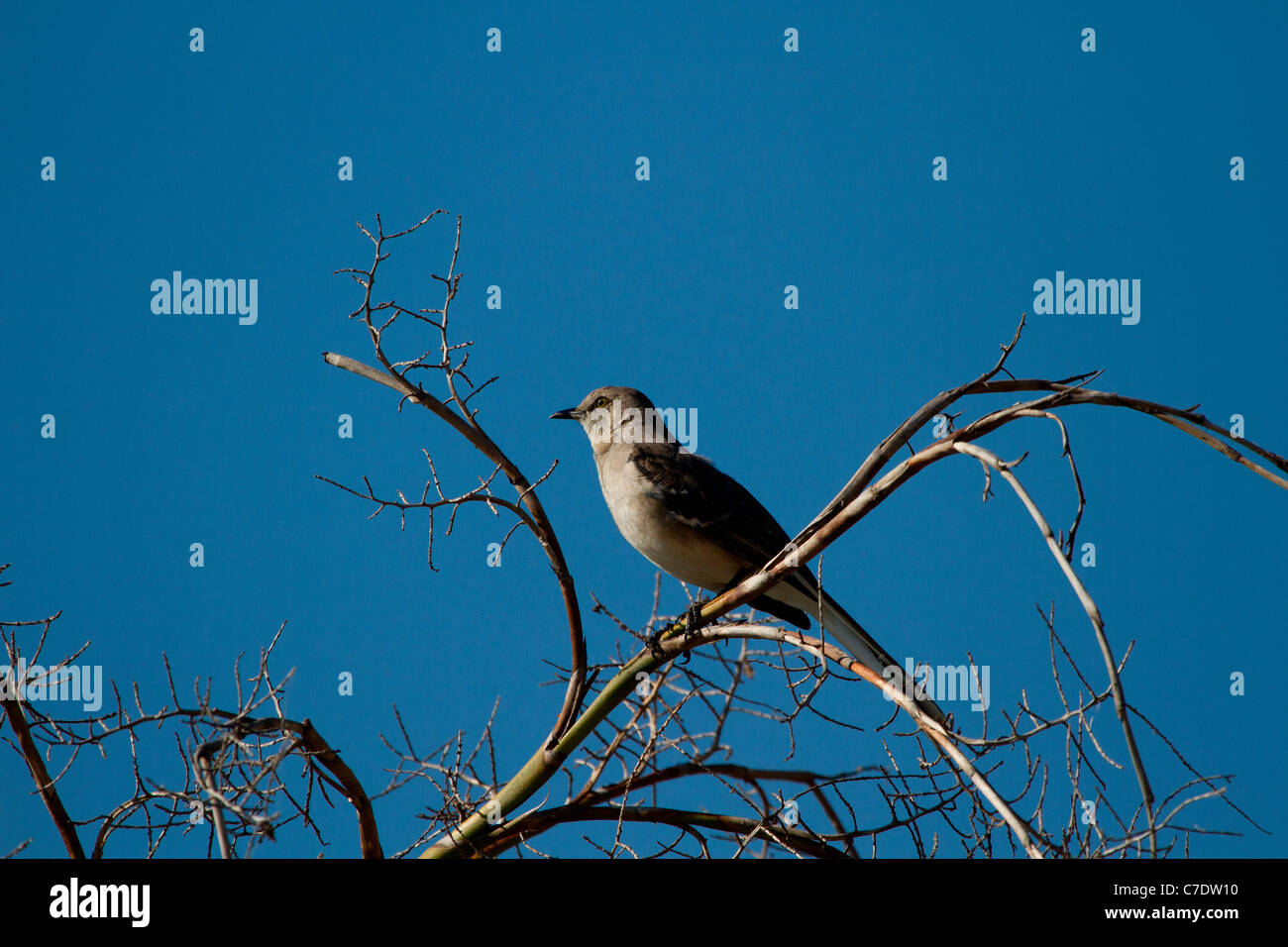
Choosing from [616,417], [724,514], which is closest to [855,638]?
[724,514]

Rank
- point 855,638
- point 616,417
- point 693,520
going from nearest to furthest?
point 855,638 → point 693,520 → point 616,417

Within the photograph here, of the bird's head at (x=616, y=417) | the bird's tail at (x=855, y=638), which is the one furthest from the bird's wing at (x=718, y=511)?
the bird's tail at (x=855, y=638)

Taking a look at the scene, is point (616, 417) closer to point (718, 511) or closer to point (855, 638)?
point (718, 511)

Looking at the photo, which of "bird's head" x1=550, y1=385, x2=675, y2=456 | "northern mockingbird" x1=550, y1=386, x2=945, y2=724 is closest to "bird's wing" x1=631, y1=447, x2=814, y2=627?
"northern mockingbird" x1=550, y1=386, x2=945, y2=724

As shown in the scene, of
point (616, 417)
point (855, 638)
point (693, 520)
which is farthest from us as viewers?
point (616, 417)

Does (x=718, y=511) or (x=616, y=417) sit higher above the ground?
(x=616, y=417)

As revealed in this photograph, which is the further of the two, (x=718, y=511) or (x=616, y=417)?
(x=616, y=417)

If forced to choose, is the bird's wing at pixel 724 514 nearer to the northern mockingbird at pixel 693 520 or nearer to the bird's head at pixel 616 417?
the northern mockingbird at pixel 693 520

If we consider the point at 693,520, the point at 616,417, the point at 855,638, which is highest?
the point at 616,417

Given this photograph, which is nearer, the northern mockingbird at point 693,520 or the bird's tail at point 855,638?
the bird's tail at point 855,638

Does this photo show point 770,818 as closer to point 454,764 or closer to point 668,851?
point 668,851

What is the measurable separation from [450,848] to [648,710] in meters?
0.94
